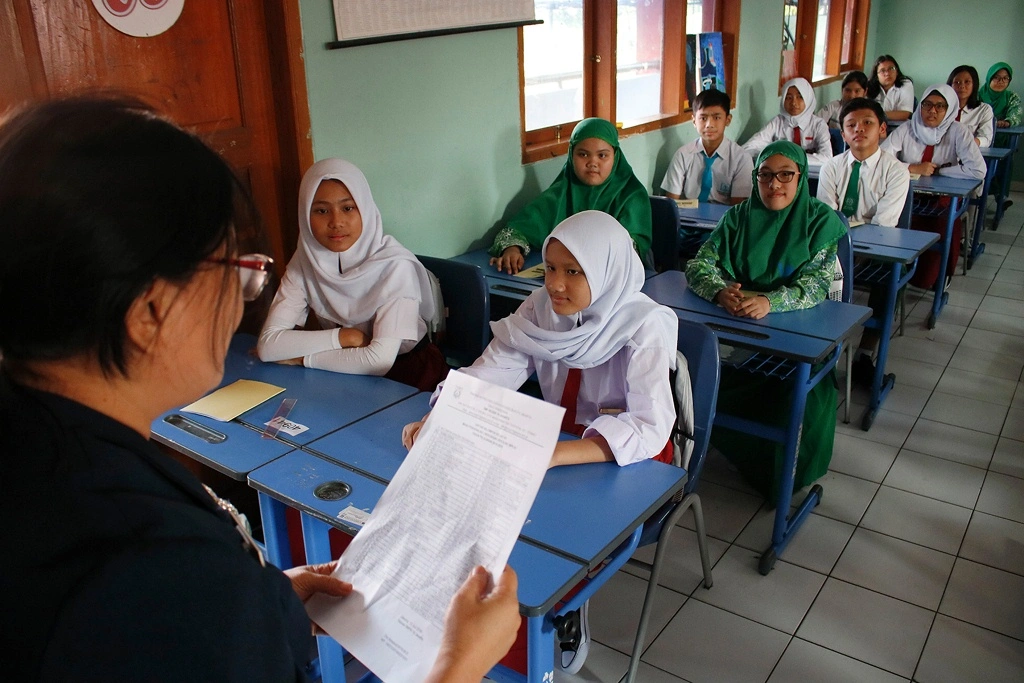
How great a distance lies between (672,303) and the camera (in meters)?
2.81

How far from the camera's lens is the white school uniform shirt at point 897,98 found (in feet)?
25.3

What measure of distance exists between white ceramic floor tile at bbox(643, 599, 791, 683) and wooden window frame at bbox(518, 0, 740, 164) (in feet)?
7.24

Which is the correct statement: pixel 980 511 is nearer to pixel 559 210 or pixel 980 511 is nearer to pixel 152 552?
pixel 559 210

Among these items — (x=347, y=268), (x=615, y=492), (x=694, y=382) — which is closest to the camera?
(x=615, y=492)

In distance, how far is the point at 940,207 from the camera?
471cm

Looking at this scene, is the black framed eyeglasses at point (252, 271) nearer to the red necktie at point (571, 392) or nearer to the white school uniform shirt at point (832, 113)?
the red necktie at point (571, 392)

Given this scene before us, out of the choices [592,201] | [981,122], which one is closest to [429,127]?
[592,201]

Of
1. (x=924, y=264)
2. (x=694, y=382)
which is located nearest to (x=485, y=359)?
(x=694, y=382)

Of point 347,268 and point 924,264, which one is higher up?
point 347,268

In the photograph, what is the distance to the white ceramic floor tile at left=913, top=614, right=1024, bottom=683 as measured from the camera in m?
2.06

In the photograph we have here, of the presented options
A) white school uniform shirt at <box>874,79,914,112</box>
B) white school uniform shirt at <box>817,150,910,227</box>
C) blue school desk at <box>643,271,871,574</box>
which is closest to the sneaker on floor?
blue school desk at <box>643,271,871,574</box>

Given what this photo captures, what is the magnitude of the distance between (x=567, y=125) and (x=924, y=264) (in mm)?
2121

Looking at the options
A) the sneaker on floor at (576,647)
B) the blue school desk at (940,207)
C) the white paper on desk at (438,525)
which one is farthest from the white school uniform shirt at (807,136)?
the white paper on desk at (438,525)

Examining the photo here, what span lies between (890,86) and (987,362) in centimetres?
468
